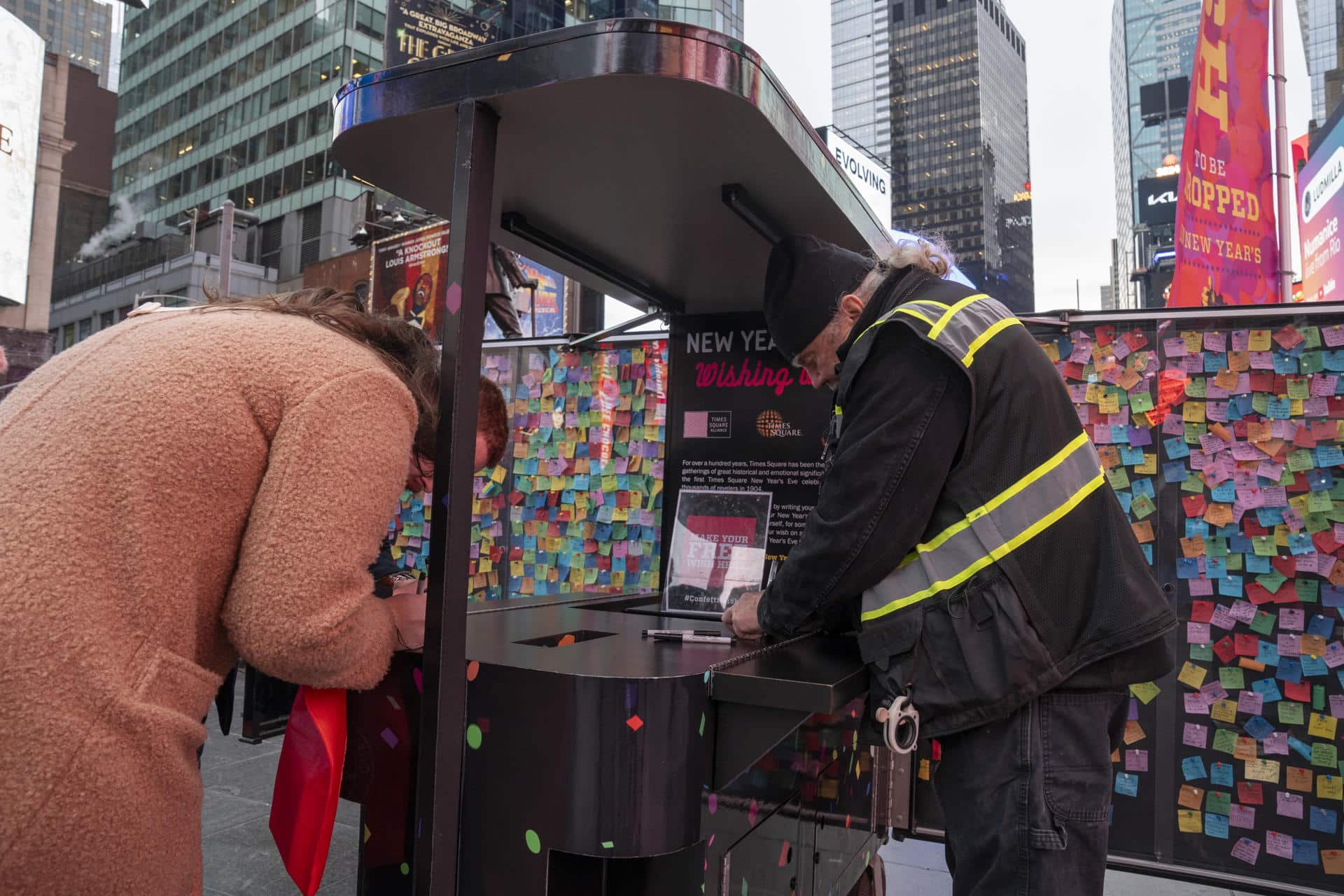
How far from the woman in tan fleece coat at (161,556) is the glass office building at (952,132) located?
63882 millimetres

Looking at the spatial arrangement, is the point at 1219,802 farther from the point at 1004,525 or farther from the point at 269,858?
the point at 269,858

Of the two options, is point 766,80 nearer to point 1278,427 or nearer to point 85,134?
point 1278,427

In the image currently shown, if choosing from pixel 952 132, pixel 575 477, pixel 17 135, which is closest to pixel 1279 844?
pixel 575 477

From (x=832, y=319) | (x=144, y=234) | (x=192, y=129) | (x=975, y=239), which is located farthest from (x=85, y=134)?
(x=975, y=239)

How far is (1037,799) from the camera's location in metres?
1.50

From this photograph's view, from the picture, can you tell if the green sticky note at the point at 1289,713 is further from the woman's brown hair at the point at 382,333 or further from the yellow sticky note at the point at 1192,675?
the woman's brown hair at the point at 382,333

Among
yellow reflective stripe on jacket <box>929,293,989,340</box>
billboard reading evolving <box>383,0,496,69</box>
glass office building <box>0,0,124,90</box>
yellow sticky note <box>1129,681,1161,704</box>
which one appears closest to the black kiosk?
yellow reflective stripe on jacket <box>929,293,989,340</box>

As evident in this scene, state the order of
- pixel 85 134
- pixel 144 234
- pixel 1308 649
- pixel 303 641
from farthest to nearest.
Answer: pixel 144 234
pixel 85 134
pixel 1308 649
pixel 303 641

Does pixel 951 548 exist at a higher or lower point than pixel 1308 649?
higher

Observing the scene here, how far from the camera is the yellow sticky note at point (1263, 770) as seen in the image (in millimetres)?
3318

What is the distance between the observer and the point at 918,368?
161 cm

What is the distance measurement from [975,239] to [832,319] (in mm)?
68267

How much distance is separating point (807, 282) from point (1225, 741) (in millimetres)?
2855

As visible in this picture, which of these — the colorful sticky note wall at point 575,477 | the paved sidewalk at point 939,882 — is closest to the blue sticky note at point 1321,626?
the paved sidewalk at point 939,882
